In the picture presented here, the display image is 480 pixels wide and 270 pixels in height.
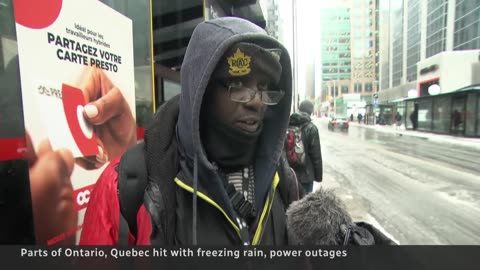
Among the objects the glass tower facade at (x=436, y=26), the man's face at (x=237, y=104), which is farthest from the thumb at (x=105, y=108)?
the glass tower facade at (x=436, y=26)

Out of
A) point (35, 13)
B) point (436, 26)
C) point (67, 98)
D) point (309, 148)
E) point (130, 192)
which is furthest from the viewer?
point (436, 26)

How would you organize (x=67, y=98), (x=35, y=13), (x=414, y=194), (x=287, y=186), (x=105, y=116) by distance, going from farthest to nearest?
(x=414, y=194) → (x=105, y=116) → (x=67, y=98) → (x=35, y=13) → (x=287, y=186)

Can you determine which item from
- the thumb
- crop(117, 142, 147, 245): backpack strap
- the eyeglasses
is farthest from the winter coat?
crop(117, 142, 147, 245): backpack strap

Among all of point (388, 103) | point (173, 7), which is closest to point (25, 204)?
point (173, 7)

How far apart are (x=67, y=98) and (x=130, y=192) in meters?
0.95

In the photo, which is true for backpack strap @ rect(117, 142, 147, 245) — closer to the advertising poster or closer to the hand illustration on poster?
the advertising poster

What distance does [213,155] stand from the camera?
977mm

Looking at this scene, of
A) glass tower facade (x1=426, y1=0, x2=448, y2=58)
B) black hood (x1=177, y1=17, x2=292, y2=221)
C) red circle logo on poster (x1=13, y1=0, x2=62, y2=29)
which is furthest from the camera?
glass tower facade (x1=426, y1=0, x2=448, y2=58)

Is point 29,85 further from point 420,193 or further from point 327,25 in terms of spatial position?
point 420,193

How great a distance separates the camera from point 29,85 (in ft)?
4.11

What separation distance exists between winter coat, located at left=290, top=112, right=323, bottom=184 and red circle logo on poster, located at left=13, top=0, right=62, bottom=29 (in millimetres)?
3254

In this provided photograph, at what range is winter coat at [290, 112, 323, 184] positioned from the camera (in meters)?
4.20

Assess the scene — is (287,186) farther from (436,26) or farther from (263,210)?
(436,26)

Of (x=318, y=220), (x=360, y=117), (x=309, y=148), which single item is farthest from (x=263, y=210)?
(x=360, y=117)
